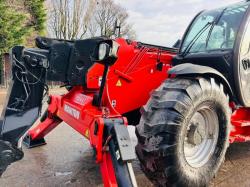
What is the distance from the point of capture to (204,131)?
3.73 metres

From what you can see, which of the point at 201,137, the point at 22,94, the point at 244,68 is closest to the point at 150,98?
the point at 201,137

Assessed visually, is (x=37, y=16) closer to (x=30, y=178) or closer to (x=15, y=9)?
(x=15, y=9)

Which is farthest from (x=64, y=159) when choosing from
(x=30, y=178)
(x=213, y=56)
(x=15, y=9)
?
(x=15, y=9)

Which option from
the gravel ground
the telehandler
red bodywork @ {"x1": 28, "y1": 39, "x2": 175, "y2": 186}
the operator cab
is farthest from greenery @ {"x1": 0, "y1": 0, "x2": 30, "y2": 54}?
the operator cab

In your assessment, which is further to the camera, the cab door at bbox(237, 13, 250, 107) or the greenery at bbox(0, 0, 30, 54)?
the greenery at bbox(0, 0, 30, 54)

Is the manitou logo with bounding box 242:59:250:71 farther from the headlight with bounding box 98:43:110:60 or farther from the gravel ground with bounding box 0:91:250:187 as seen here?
the headlight with bounding box 98:43:110:60

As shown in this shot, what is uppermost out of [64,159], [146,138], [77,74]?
[77,74]

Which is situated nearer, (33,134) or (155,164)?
(155,164)

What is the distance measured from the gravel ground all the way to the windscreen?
1.78 m

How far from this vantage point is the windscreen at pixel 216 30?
4.32 m

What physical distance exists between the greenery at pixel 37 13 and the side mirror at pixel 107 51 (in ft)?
63.2

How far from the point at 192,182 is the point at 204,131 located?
71 centimetres

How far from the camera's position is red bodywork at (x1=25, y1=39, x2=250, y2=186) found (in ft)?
11.9

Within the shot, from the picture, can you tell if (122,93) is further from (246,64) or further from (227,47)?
(246,64)
